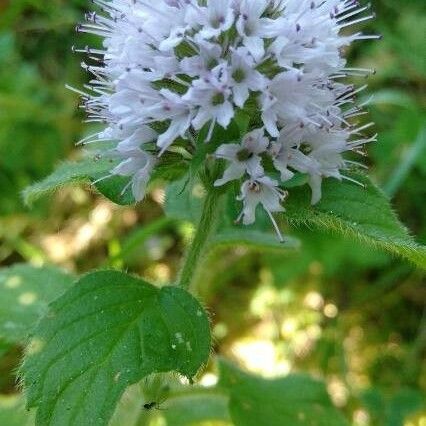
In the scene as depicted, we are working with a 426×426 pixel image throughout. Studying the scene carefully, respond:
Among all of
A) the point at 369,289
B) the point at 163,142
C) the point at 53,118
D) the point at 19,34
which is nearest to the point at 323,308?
the point at 369,289

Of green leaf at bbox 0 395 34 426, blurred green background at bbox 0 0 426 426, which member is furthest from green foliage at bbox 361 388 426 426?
green leaf at bbox 0 395 34 426

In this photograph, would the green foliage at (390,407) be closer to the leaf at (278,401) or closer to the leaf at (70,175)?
the leaf at (278,401)

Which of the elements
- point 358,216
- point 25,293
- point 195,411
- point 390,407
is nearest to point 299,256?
point 390,407

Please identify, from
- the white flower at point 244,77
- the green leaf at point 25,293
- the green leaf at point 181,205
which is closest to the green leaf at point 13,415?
the green leaf at point 25,293

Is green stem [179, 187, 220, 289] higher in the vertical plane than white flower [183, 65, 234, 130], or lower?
lower

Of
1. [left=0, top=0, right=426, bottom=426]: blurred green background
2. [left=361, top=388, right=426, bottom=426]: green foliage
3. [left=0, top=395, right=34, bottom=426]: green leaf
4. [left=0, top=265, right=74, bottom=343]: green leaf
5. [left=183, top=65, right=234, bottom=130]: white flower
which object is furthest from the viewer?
[left=0, top=0, right=426, bottom=426]: blurred green background

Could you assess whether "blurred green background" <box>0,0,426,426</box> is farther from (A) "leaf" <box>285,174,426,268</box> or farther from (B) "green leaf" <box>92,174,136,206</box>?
(A) "leaf" <box>285,174,426,268</box>

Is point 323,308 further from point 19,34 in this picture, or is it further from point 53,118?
point 19,34
